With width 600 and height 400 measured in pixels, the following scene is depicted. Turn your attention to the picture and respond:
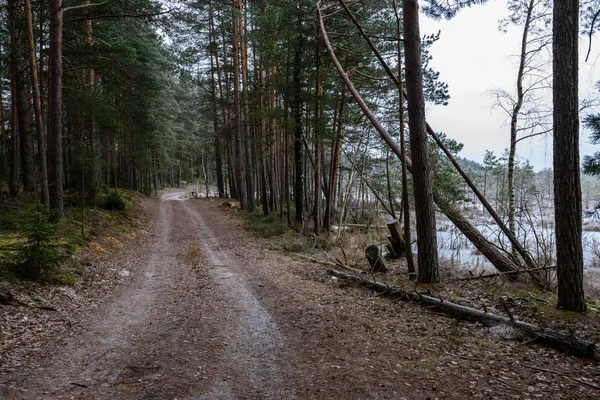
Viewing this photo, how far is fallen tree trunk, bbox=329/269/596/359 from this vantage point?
4.40 metres

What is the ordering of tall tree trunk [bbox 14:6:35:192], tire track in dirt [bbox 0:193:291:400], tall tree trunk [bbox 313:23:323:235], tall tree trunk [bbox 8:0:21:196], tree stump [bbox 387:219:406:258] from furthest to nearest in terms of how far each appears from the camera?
tall tree trunk [bbox 14:6:35:192], tall tree trunk [bbox 8:0:21:196], tall tree trunk [bbox 313:23:323:235], tree stump [bbox 387:219:406:258], tire track in dirt [bbox 0:193:291:400]

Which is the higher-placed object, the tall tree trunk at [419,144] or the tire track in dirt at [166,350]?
the tall tree trunk at [419,144]

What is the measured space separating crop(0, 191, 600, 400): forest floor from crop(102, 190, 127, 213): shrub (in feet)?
29.3

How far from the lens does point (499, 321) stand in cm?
534

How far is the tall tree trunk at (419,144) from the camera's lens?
7.36 meters

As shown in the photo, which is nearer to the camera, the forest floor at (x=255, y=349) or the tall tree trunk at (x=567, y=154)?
the forest floor at (x=255, y=349)

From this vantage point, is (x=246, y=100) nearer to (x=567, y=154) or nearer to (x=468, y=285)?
(x=468, y=285)

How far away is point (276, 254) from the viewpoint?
1215cm

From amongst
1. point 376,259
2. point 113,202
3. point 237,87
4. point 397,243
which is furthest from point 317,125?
point 113,202

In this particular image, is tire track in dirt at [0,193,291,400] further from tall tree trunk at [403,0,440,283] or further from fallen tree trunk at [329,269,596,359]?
tall tree trunk at [403,0,440,283]

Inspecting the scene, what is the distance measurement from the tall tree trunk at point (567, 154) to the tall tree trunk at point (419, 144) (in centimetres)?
232

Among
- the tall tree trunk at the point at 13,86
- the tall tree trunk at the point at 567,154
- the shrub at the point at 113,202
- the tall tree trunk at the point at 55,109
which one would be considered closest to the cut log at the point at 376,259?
the tall tree trunk at the point at 567,154

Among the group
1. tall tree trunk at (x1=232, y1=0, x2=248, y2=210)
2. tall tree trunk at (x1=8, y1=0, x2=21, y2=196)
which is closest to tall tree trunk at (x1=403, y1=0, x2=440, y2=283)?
tall tree trunk at (x1=232, y1=0, x2=248, y2=210)

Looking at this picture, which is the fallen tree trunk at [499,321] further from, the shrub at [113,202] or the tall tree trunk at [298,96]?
the shrub at [113,202]
